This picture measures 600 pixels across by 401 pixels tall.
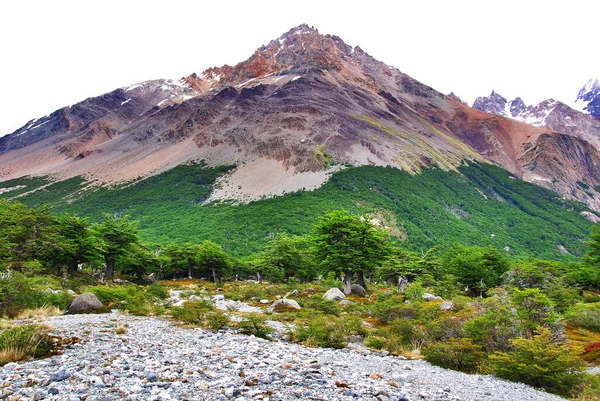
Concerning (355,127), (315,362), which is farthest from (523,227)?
(315,362)

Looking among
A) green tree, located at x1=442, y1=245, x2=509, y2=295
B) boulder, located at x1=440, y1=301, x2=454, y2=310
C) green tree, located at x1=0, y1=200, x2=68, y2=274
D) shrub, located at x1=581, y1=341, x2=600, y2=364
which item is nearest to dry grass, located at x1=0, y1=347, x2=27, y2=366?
shrub, located at x1=581, y1=341, x2=600, y2=364

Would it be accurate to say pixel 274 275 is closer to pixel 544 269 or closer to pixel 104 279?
pixel 104 279

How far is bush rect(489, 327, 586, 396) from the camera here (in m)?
11.2

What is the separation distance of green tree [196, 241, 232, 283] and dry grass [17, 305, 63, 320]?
44.3 meters

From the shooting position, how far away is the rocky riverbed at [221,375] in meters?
7.95

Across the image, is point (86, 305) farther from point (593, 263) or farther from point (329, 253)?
point (593, 263)

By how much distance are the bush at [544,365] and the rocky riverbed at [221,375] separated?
603 millimetres

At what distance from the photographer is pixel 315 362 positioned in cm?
1163


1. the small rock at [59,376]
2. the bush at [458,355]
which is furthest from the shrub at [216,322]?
the bush at [458,355]

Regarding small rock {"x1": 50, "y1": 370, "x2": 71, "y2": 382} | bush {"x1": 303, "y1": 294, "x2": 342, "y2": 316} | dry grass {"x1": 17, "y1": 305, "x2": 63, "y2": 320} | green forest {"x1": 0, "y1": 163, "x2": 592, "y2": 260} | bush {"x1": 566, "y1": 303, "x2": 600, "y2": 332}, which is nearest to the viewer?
small rock {"x1": 50, "y1": 370, "x2": 71, "y2": 382}

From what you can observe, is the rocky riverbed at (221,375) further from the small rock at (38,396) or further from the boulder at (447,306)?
the boulder at (447,306)

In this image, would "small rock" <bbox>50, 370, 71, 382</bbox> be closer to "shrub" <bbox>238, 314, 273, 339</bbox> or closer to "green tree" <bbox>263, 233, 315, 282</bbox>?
"shrub" <bbox>238, 314, 273, 339</bbox>


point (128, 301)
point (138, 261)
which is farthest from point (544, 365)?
point (138, 261)

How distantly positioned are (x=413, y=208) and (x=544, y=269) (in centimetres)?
9702
